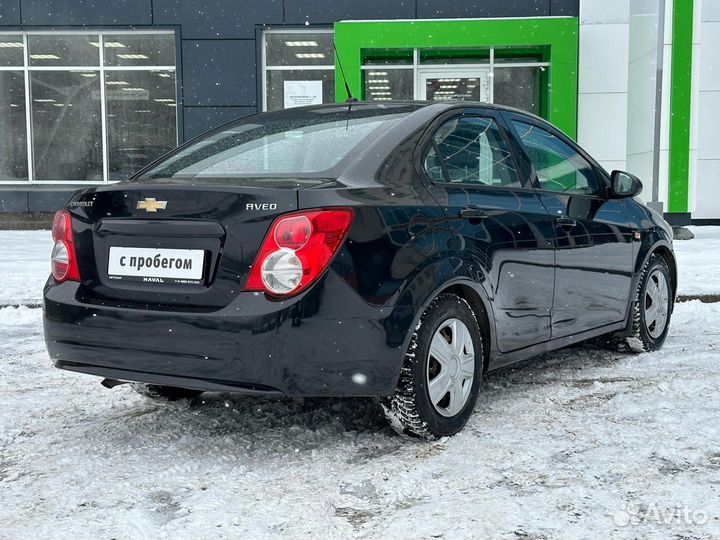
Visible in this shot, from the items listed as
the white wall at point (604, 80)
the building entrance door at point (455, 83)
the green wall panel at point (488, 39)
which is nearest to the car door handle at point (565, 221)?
the green wall panel at point (488, 39)

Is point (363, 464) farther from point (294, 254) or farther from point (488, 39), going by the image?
point (488, 39)

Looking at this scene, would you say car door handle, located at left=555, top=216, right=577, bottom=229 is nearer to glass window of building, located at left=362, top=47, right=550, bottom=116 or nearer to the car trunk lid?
the car trunk lid

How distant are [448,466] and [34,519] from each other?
1532 millimetres

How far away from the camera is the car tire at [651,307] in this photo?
5.63 meters

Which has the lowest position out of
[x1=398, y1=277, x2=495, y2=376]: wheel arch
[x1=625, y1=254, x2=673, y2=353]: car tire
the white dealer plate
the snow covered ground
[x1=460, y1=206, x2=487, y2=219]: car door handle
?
the snow covered ground

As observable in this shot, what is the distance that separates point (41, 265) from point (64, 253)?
282 inches

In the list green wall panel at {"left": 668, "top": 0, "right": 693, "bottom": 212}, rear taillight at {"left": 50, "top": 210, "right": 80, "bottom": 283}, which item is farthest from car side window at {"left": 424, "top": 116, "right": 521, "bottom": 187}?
green wall panel at {"left": 668, "top": 0, "right": 693, "bottom": 212}

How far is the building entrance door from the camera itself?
15.8 meters

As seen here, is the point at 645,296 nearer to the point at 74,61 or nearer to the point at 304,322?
the point at 304,322

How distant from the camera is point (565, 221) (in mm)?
4777

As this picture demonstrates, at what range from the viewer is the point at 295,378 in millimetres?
3342

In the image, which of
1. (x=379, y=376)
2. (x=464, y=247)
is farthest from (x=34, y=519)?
(x=464, y=247)

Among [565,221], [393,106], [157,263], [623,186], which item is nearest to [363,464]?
[157,263]

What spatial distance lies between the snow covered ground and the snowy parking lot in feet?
10.3
